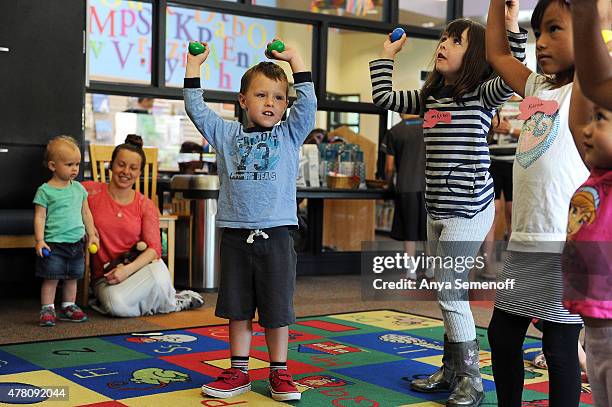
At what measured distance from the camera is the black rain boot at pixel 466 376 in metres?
2.69

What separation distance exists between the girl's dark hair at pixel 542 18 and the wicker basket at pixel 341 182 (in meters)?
4.18

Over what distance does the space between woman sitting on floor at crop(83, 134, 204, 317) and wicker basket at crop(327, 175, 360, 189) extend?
1807 mm

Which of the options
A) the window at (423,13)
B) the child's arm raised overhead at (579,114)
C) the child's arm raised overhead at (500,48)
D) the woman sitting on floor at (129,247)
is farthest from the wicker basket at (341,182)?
the child's arm raised overhead at (579,114)

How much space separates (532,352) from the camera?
144 inches

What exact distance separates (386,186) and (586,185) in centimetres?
497

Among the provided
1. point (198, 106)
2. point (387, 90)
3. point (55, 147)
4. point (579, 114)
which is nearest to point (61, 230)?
point (55, 147)

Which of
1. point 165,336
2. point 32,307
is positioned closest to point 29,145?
point 32,307

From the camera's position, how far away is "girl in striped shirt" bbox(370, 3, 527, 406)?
2.70 meters

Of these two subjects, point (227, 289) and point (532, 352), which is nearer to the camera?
point (227, 289)

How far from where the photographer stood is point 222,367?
322 cm

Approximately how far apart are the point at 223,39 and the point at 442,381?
13.7 ft

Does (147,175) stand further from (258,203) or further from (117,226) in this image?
(258,203)

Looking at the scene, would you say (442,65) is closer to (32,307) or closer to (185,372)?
(185,372)

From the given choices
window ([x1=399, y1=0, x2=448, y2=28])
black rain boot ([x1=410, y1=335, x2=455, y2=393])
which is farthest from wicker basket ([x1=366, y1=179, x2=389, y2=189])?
black rain boot ([x1=410, y1=335, x2=455, y2=393])
